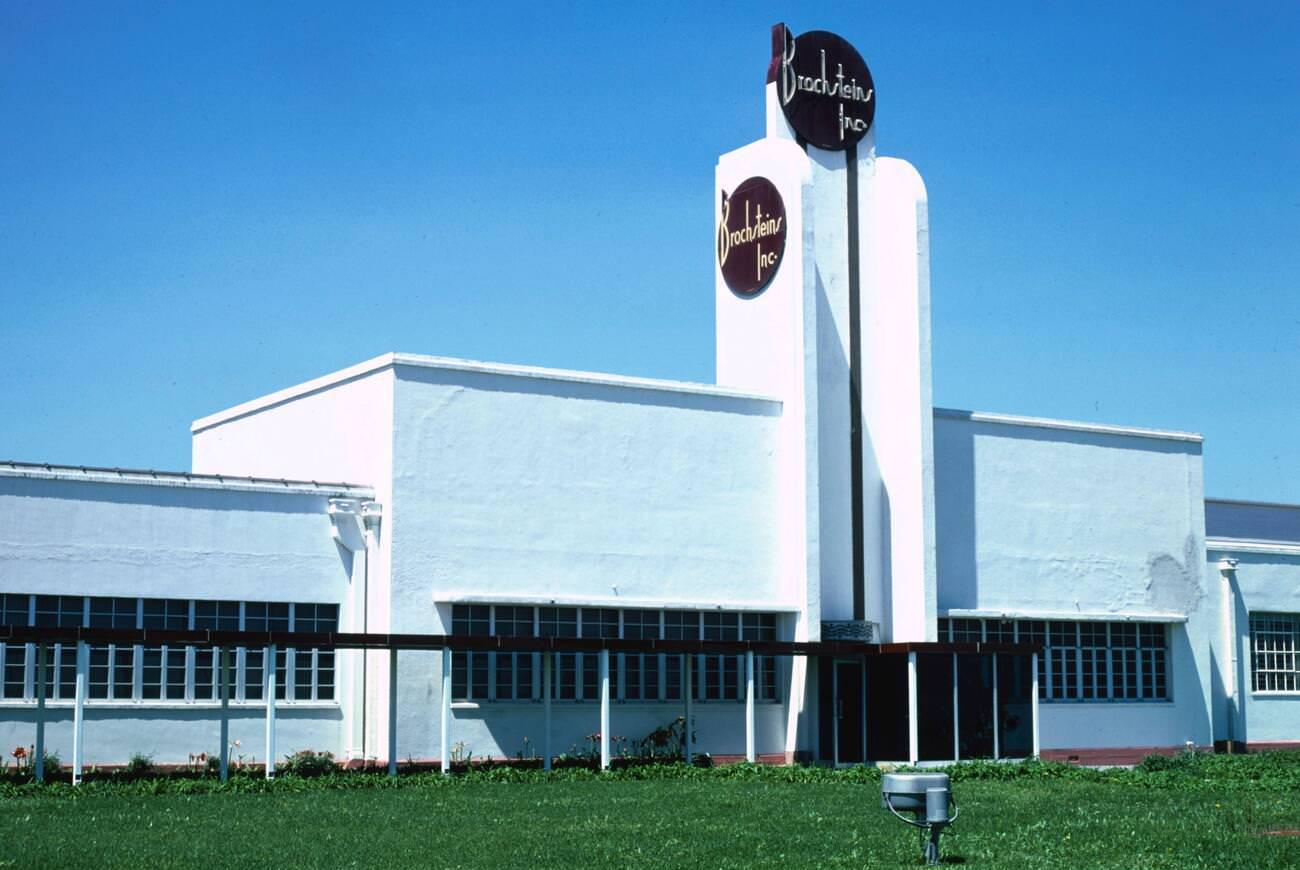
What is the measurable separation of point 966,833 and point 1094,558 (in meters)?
20.5

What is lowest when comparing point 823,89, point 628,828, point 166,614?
point 628,828

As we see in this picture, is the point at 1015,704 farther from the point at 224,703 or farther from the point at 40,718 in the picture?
the point at 40,718

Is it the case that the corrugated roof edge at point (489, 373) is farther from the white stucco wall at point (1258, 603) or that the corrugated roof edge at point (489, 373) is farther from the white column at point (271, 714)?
the white stucco wall at point (1258, 603)

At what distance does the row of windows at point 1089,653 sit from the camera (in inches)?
1549

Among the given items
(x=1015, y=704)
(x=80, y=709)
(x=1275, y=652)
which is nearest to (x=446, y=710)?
(x=80, y=709)

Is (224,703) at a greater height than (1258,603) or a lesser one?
lesser

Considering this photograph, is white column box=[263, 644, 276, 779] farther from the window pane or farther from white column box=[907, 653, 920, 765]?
white column box=[907, 653, 920, 765]

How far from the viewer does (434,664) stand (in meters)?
32.2

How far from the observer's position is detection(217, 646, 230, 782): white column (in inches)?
1139

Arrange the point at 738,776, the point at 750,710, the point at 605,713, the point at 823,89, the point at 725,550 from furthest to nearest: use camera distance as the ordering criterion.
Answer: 1. the point at 823,89
2. the point at 725,550
3. the point at 750,710
4. the point at 738,776
5. the point at 605,713

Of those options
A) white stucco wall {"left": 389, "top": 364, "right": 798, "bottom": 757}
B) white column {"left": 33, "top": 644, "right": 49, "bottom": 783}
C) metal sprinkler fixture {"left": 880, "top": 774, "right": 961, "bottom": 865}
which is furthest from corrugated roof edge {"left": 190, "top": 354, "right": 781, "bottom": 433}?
metal sprinkler fixture {"left": 880, "top": 774, "right": 961, "bottom": 865}

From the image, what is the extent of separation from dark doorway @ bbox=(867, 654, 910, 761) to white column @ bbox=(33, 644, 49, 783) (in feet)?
52.7

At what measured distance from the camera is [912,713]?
1384 inches

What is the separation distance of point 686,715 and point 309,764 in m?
7.08
